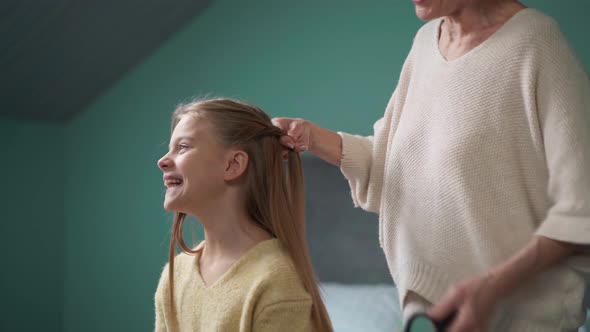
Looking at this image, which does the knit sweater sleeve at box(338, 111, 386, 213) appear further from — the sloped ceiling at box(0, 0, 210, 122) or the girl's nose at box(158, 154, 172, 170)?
the sloped ceiling at box(0, 0, 210, 122)

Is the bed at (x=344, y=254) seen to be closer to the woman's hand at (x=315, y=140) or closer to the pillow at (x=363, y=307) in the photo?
the pillow at (x=363, y=307)

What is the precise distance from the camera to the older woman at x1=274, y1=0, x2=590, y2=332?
36.4 inches

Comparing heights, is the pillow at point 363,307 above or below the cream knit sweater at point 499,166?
below

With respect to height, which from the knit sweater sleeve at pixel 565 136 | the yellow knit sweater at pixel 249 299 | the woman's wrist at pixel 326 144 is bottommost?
the yellow knit sweater at pixel 249 299

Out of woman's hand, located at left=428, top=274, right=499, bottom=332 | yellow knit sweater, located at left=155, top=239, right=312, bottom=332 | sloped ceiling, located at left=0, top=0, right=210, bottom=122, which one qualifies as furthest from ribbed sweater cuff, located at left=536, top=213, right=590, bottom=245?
sloped ceiling, located at left=0, top=0, right=210, bottom=122

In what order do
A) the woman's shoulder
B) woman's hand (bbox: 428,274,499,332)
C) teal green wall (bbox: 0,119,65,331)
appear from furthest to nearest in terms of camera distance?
teal green wall (bbox: 0,119,65,331), the woman's shoulder, woman's hand (bbox: 428,274,499,332)

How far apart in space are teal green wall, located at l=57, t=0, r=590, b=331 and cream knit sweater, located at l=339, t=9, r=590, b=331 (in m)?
1.36

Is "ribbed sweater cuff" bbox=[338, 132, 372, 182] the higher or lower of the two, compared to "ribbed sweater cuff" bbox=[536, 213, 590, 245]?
lower

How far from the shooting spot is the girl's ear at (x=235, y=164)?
4.85 feet

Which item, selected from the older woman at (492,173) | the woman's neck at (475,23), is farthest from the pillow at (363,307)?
the woman's neck at (475,23)

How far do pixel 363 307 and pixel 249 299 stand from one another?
1.07m

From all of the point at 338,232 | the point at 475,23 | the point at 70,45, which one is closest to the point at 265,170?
the point at 475,23

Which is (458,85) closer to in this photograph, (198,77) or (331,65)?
(331,65)

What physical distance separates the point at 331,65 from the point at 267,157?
124cm
